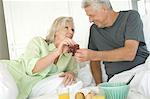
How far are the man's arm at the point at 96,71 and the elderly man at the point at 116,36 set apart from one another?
0.07m

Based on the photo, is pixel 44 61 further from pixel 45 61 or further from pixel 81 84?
pixel 81 84

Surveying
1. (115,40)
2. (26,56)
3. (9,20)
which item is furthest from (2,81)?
(9,20)

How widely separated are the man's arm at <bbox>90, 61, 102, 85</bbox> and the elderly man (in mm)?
74

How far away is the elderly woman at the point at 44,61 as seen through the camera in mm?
1521

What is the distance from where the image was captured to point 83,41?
7.81ft

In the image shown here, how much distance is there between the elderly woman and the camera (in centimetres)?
152

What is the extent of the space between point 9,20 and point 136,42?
1385mm

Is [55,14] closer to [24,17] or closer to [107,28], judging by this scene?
[24,17]

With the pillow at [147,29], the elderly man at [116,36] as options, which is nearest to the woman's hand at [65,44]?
the elderly man at [116,36]

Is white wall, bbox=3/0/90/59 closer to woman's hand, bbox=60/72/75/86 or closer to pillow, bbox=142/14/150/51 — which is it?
pillow, bbox=142/14/150/51

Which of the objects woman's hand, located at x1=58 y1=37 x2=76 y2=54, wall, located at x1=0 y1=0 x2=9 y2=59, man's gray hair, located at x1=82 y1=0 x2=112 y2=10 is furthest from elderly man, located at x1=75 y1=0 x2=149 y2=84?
wall, located at x1=0 y1=0 x2=9 y2=59

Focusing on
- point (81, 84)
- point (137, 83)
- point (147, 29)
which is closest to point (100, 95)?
point (137, 83)

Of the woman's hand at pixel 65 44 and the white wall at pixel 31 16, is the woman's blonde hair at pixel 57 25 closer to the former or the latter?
the woman's hand at pixel 65 44

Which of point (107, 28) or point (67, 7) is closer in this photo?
point (107, 28)
